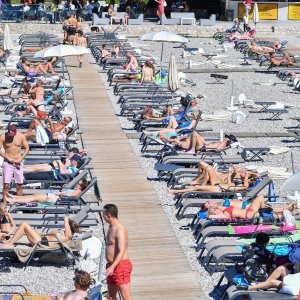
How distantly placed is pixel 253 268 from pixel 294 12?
35303 millimetres

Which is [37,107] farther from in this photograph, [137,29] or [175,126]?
[137,29]

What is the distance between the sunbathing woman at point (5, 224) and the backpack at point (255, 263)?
122 inches

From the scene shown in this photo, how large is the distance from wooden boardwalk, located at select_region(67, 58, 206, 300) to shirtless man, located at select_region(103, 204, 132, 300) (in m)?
1.14

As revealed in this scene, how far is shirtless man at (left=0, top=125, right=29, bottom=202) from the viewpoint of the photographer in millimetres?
15820

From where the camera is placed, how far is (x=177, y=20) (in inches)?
1743

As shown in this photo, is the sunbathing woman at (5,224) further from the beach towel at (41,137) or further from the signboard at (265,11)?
the signboard at (265,11)

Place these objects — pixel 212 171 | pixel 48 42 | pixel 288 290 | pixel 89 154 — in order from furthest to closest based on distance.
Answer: pixel 48 42
pixel 89 154
pixel 212 171
pixel 288 290

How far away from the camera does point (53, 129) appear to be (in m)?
19.8

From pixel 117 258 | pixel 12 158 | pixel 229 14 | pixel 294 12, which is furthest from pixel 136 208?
pixel 294 12

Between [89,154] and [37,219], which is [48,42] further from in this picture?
[37,219]

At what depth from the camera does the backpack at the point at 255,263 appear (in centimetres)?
1185

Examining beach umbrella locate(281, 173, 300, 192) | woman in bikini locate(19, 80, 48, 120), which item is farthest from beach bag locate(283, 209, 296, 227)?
woman in bikini locate(19, 80, 48, 120)

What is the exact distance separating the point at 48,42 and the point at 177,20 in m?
9.30

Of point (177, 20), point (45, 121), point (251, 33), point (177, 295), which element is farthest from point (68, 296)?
point (177, 20)
